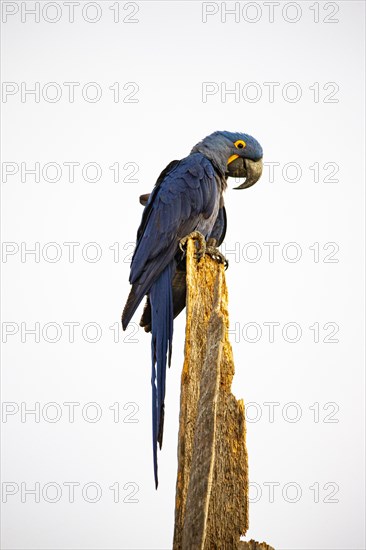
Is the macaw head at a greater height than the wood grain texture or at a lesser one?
greater

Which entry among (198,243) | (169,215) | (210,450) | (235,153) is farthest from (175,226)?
(210,450)

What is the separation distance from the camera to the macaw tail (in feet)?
15.4

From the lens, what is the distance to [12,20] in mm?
121625

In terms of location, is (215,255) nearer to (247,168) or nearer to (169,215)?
(169,215)

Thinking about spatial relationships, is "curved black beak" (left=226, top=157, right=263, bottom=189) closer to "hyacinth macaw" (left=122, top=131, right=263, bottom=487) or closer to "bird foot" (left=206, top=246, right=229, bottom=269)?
"hyacinth macaw" (left=122, top=131, right=263, bottom=487)

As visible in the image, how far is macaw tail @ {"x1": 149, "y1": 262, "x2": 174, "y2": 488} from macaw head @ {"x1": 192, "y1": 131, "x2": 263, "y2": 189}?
1.42 m

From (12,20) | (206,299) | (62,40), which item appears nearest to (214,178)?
(206,299)

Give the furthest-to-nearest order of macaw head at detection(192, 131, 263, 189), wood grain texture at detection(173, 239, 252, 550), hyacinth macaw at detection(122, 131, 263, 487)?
macaw head at detection(192, 131, 263, 189), hyacinth macaw at detection(122, 131, 263, 487), wood grain texture at detection(173, 239, 252, 550)

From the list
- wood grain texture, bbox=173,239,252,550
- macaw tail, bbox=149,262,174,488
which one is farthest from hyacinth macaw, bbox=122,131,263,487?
wood grain texture, bbox=173,239,252,550

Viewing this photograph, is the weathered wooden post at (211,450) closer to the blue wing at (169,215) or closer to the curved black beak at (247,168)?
the blue wing at (169,215)

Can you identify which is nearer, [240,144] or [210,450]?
[210,450]

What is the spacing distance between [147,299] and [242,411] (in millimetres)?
2022

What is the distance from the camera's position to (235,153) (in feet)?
22.1

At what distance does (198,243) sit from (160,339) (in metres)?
0.88
